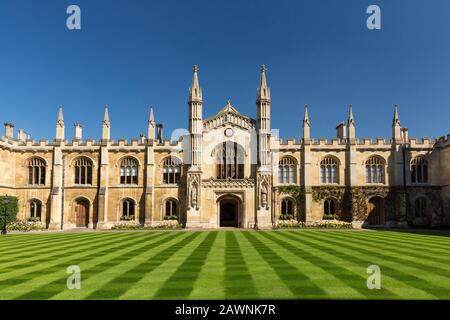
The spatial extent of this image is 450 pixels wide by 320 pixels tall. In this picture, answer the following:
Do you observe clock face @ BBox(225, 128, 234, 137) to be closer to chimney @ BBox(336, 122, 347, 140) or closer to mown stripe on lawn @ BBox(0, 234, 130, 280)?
chimney @ BBox(336, 122, 347, 140)

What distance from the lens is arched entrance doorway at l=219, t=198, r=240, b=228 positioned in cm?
3734

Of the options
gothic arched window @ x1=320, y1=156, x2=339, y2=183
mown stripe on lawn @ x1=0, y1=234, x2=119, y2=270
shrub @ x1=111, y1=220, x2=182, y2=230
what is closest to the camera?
mown stripe on lawn @ x1=0, y1=234, x2=119, y2=270

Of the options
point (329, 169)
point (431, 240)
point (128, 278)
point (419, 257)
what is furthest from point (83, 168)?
point (419, 257)

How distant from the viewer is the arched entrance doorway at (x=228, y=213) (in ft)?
123

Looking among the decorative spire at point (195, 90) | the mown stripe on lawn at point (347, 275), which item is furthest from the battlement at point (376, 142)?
the mown stripe on lawn at point (347, 275)

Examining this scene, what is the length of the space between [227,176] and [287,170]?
635 centimetres

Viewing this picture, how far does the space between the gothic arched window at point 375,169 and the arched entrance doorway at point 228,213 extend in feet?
45.4

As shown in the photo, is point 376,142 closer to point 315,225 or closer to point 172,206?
point 315,225

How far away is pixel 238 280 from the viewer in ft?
→ 31.5

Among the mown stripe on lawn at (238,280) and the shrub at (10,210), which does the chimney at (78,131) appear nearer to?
the shrub at (10,210)

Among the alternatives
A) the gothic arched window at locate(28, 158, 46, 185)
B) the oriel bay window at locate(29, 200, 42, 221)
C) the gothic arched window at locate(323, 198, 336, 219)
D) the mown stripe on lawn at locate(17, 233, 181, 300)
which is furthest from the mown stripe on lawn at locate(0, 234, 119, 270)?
the gothic arched window at locate(323, 198, 336, 219)

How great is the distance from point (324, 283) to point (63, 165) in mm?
35828

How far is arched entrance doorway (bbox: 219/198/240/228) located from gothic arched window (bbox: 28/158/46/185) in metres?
18.9
